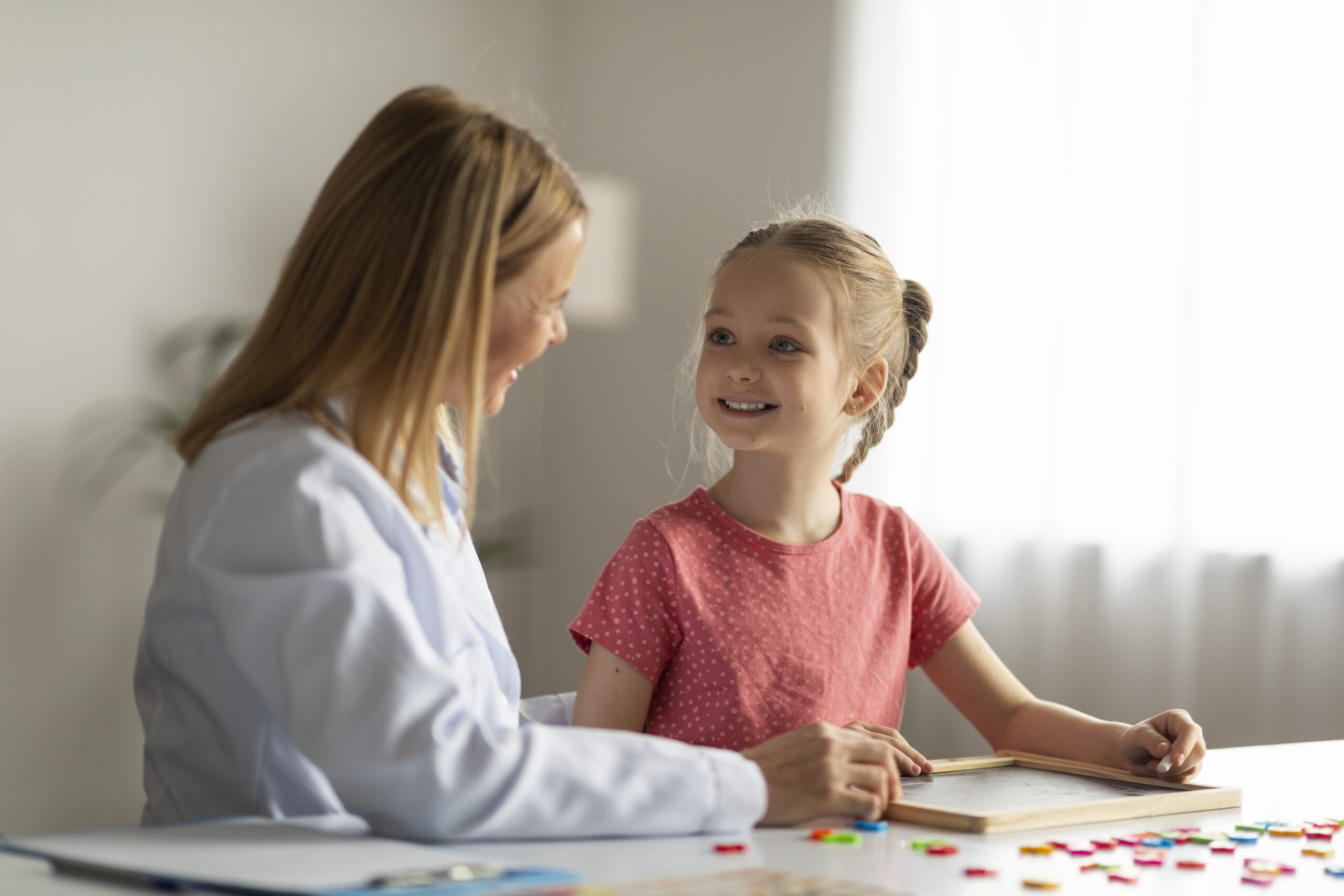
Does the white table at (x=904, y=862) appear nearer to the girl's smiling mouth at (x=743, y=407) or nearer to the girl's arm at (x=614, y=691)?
the girl's arm at (x=614, y=691)

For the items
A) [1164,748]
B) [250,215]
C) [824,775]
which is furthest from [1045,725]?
[250,215]

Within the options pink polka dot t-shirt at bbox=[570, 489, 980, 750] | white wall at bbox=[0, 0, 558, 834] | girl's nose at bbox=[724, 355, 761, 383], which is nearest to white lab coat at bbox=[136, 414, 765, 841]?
pink polka dot t-shirt at bbox=[570, 489, 980, 750]

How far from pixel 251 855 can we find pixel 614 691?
2.28 ft

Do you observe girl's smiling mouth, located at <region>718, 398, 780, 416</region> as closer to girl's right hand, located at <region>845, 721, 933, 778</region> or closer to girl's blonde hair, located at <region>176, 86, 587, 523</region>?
girl's right hand, located at <region>845, 721, 933, 778</region>

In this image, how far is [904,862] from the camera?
817 millimetres

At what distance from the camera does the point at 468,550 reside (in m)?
1.15

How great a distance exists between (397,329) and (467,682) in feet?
0.85

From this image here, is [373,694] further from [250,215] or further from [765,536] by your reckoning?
[250,215]

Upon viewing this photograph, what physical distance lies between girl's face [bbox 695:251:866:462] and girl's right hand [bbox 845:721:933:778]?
0.43 m

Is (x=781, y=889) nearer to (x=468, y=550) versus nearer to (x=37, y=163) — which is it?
(x=468, y=550)

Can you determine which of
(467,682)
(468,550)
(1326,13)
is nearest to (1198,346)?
(1326,13)

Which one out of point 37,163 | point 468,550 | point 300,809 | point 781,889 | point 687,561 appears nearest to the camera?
point 781,889

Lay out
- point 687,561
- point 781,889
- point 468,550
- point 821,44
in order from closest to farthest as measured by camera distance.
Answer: point 781,889 < point 468,550 < point 687,561 < point 821,44

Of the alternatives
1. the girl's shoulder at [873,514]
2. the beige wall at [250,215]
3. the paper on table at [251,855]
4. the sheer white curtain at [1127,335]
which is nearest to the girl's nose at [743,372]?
the girl's shoulder at [873,514]
